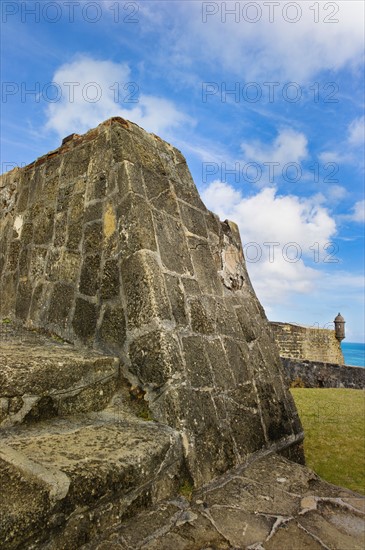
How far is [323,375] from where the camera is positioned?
11.5 meters

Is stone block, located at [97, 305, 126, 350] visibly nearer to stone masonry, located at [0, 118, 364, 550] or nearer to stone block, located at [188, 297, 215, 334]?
stone masonry, located at [0, 118, 364, 550]

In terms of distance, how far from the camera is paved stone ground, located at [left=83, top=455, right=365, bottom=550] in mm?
1371

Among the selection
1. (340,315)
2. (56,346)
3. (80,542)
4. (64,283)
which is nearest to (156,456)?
(80,542)

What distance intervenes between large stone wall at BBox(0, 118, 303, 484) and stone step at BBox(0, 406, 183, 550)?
223 mm

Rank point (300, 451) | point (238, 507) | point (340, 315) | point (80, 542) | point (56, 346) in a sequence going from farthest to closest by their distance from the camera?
point (340, 315)
point (300, 451)
point (56, 346)
point (238, 507)
point (80, 542)

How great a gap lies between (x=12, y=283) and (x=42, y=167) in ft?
3.88

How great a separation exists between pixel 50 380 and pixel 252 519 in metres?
1.18

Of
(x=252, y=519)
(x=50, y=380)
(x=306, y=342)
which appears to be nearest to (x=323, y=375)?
(x=306, y=342)

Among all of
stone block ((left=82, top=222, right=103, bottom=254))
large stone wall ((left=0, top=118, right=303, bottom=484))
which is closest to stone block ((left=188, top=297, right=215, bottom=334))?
large stone wall ((left=0, top=118, right=303, bottom=484))

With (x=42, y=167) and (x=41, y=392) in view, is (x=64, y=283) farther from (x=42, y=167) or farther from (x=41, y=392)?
(x=42, y=167)

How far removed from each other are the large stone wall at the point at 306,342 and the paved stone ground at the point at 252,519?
14.3 metres

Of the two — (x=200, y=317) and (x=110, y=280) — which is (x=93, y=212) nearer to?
(x=110, y=280)

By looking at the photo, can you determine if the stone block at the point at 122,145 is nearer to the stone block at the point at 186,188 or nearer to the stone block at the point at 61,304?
the stone block at the point at 186,188

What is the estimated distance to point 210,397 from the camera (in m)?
2.11
